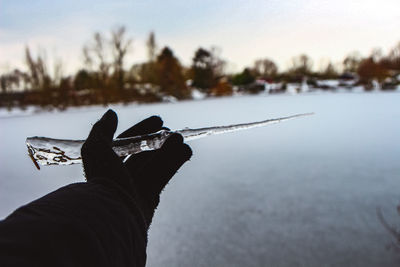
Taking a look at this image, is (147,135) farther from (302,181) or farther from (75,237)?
(302,181)

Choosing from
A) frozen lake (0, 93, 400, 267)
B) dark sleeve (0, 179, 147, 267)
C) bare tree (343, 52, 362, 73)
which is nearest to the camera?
dark sleeve (0, 179, 147, 267)

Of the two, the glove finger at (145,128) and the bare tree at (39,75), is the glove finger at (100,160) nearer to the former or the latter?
the glove finger at (145,128)

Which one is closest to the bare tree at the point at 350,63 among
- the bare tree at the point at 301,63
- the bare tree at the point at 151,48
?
the bare tree at the point at 301,63

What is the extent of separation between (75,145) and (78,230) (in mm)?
353

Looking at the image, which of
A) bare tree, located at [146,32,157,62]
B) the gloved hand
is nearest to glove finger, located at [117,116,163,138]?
the gloved hand

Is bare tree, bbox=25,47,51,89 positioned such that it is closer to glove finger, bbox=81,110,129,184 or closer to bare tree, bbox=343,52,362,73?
glove finger, bbox=81,110,129,184

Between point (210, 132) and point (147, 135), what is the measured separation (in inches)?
7.3

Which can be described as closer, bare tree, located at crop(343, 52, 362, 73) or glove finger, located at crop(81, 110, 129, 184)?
glove finger, located at crop(81, 110, 129, 184)

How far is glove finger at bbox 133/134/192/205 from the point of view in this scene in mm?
711

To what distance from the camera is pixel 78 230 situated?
426 millimetres

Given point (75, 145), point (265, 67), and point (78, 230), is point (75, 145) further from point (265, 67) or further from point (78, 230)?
point (265, 67)

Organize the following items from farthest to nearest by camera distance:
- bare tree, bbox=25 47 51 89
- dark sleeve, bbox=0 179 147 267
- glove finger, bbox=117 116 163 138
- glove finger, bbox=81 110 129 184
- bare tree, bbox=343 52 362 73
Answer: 1. bare tree, bbox=343 52 362 73
2. bare tree, bbox=25 47 51 89
3. glove finger, bbox=117 116 163 138
4. glove finger, bbox=81 110 129 184
5. dark sleeve, bbox=0 179 147 267

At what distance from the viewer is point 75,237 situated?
0.42 metres

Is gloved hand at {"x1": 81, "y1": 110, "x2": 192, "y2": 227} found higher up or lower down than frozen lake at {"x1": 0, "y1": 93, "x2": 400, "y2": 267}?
higher up
